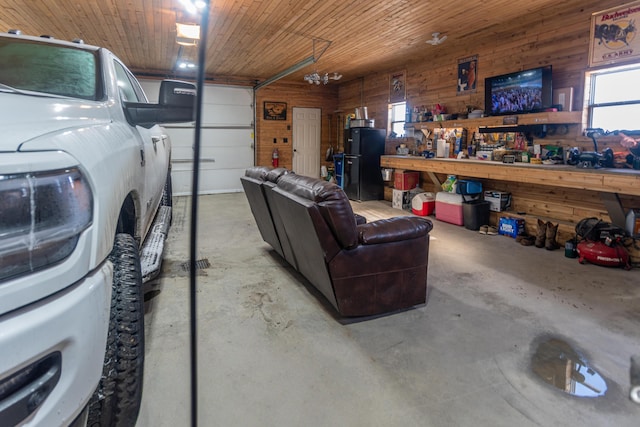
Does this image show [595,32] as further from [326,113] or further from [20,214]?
[326,113]

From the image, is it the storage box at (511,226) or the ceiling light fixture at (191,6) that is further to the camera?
the storage box at (511,226)

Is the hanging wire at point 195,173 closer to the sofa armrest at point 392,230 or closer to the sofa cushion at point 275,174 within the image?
the sofa armrest at point 392,230

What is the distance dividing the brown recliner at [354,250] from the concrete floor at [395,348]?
0.16 meters

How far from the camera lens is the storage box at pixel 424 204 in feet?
20.2

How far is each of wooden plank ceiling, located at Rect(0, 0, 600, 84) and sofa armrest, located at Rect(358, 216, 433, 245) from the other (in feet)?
9.14

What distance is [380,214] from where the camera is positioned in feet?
21.0

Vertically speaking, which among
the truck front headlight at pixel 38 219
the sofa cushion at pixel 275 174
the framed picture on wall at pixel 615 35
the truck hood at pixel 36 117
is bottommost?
the truck front headlight at pixel 38 219

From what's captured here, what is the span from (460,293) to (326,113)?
7677 millimetres

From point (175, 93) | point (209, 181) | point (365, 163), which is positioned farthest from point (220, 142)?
point (175, 93)

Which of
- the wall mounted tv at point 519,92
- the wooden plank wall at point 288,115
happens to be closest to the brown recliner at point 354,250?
the wall mounted tv at point 519,92

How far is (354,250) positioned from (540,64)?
404cm

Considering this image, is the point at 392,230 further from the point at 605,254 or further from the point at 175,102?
the point at 605,254

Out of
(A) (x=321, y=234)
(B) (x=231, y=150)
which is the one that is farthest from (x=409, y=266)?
(B) (x=231, y=150)

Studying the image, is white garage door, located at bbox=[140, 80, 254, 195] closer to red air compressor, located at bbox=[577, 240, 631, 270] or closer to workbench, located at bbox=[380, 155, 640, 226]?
workbench, located at bbox=[380, 155, 640, 226]
